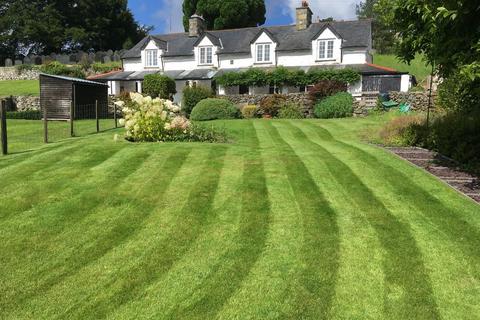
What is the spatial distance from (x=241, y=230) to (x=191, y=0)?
68010mm

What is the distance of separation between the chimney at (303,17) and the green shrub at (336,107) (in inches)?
742

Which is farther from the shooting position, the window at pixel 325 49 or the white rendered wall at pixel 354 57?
the window at pixel 325 49

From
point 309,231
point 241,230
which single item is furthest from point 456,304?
point 241,230

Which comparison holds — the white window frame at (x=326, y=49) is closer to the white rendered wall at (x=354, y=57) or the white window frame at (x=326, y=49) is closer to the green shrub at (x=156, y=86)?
the white rendered wall at (x=354, y=57)

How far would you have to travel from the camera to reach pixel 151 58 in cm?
4941

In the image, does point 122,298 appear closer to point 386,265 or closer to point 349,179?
point 386,265

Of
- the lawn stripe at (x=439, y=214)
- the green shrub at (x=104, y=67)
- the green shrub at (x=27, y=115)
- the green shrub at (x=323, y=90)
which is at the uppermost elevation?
the green shrub at (x=104, y=67)

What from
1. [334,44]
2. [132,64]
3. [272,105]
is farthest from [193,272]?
[132,64]

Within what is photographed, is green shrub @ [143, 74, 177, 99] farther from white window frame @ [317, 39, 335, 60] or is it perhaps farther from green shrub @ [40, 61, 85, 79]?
green shrub @ [40, 61, 85, 79]

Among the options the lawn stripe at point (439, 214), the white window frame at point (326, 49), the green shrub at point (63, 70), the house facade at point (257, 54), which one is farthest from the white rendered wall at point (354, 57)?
the lawn stripe at point (439, 214)

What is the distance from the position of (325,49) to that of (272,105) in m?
14.2

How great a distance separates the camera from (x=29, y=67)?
6166cm

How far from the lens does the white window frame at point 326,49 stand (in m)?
41.7

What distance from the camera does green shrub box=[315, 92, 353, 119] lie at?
27.6 meters
